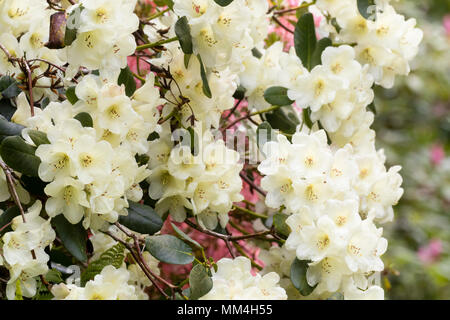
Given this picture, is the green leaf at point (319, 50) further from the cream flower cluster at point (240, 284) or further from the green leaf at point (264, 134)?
the cream flower cluster at point (240, 284)

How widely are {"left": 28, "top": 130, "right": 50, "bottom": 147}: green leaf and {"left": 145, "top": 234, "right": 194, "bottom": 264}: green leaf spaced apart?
0.23m

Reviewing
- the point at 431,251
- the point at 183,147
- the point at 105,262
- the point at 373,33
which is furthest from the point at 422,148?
the point at 105,262

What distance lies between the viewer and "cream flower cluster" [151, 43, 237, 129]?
1133 mm

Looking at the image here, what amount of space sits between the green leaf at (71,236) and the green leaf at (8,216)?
2.2 inches

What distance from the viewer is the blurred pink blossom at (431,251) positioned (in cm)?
318

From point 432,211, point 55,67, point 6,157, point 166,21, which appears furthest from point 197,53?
point 432,211

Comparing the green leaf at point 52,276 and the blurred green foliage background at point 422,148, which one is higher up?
the green leaf at point 52,276

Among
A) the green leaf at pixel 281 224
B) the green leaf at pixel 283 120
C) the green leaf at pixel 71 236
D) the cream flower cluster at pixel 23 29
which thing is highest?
the cream flower cluster at pixel 23 29

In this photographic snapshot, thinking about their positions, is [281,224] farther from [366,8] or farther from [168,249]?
[366,8]

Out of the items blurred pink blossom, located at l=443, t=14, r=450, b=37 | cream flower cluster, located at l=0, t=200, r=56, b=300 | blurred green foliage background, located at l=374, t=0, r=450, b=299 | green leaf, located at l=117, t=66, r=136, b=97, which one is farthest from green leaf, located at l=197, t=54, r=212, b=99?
blurred pink blossom, located at l=443, t=14, r=450, b=37

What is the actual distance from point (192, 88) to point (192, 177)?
0.15 metres

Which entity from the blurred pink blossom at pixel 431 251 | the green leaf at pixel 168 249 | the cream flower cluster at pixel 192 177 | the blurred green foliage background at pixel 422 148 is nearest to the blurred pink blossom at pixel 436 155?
the blurred green foliage background at pixel 422 148

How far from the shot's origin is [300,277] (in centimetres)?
112

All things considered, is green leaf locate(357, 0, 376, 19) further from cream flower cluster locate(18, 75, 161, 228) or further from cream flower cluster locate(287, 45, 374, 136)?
cream flower cluster locate(18, 75, 161, 228)
